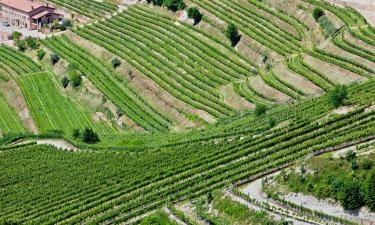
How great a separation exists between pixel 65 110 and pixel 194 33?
22.0 m

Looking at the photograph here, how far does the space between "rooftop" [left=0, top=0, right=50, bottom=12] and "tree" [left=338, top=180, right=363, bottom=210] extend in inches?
3942

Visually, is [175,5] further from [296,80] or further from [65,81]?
[296,80]

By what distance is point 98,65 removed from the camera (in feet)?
388

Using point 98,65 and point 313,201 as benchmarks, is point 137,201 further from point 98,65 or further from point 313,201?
point 98,65

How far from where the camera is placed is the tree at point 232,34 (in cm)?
10781

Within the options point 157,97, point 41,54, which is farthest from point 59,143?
point 41,54

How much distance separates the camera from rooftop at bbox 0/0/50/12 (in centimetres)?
14688

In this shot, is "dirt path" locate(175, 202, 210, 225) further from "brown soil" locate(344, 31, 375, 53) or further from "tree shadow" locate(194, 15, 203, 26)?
"tree shadow" locate(194, 15, 203, 26)

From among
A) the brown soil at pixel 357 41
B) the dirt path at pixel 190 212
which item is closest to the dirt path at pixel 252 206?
the dirt path at pixel 190 212

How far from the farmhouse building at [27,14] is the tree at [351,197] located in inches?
3810

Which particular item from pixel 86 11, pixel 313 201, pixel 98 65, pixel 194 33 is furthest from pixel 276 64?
pixel 86 11

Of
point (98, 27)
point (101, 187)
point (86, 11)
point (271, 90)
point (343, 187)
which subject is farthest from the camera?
point (86, 11)

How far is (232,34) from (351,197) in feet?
178

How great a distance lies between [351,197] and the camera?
2242 inches
